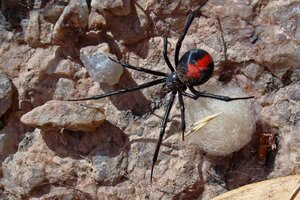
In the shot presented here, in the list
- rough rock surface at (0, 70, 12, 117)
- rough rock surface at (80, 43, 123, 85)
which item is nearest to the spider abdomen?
rough rock surface at (80, 43, 123, 85)

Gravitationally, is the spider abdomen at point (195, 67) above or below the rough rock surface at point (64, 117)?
above

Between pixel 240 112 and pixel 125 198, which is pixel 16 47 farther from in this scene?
pixel 240 112

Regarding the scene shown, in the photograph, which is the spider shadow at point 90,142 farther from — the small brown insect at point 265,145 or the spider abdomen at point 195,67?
the small brown insect at point 265,145

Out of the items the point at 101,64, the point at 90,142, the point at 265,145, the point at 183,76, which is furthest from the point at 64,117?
the point at 265,145

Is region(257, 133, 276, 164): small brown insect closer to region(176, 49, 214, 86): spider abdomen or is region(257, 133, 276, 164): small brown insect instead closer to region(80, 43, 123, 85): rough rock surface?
region(176, 49, 214, 86): spider abdomen

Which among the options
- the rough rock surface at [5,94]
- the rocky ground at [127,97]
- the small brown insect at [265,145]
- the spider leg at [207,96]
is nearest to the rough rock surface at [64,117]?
the rocky ground at [127,97]

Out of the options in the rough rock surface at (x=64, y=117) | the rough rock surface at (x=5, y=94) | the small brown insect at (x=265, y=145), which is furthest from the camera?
the rough rock surface at (x=5, y=94)

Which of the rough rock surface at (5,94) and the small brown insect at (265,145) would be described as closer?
the small brown insect at (265,145)
